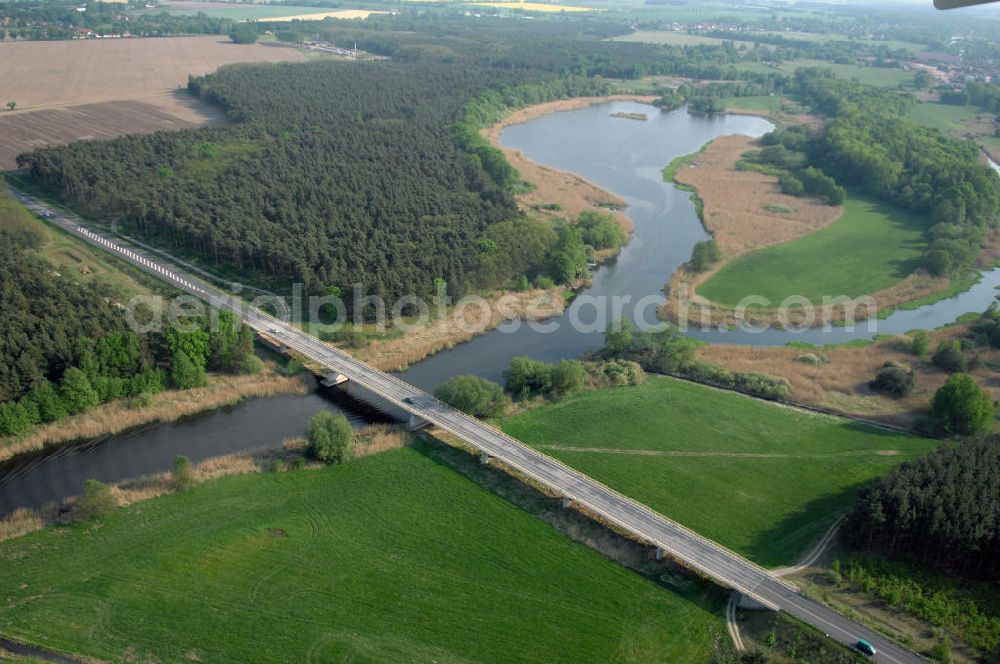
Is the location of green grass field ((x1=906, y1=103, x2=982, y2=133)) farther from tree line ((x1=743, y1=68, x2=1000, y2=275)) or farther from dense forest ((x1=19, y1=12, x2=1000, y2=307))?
tree line ((x1=743, y1=68, x2=1000, y2=275))

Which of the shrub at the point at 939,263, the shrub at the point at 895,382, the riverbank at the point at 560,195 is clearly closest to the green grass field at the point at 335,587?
the shrub at the point at 895,382

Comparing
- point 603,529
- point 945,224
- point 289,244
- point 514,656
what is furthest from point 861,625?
point 945,224

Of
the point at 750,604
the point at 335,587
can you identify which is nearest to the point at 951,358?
the point at 750,604

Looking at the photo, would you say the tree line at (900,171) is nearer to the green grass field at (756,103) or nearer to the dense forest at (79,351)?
the green grass field at (756,103)

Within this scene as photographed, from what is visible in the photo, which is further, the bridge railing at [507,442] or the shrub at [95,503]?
the shrub at [95,503]

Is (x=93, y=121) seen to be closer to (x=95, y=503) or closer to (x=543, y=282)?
(x=543, y=282)

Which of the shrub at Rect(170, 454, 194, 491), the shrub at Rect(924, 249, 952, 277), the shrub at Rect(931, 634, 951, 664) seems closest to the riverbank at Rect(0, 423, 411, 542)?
the shrub at Rect(170, 454, 194, 491)
